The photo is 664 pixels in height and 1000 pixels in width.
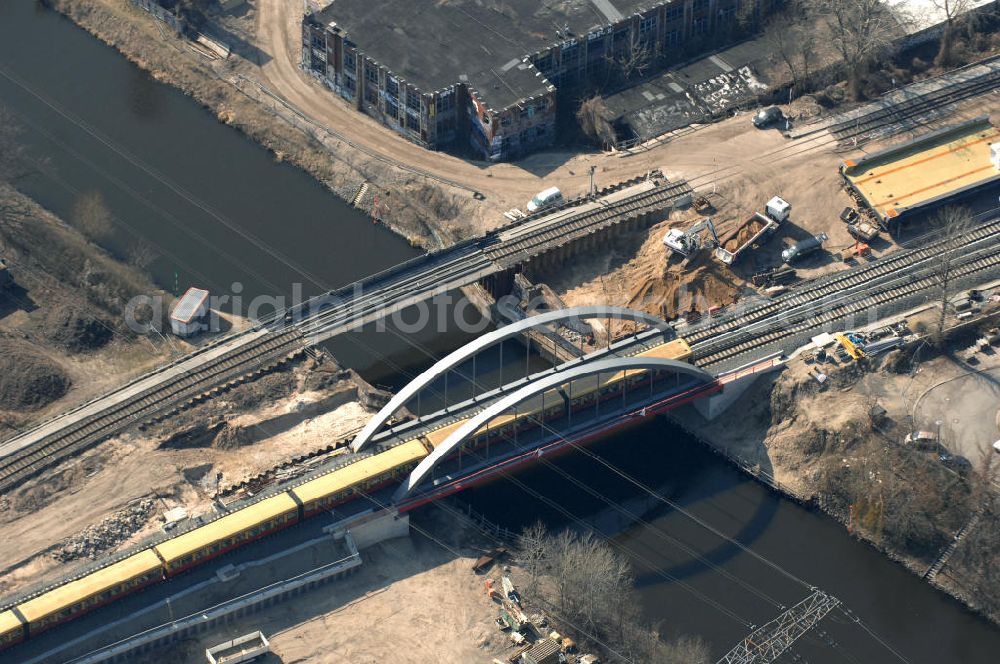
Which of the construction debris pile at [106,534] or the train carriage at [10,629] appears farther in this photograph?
the construction debris pile at [106,534]

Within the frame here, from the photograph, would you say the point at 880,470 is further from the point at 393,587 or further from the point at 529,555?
the point at 393,587

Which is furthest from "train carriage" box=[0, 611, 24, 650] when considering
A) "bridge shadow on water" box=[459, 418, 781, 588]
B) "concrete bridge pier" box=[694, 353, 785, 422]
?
"concrete bridge pier" box=[694, 353, 785, 422]

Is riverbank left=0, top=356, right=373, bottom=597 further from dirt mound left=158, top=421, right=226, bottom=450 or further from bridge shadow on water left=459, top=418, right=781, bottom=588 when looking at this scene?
bridge shadow on water left=459, top=418, right=781, bottom=588

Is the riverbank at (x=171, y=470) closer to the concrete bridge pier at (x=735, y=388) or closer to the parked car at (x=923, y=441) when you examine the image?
the concrete bridge pier at (x=735, y=388)

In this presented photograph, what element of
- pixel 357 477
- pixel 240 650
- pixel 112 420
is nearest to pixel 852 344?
pixel 357 477

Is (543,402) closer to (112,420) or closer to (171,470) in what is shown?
(171,470)

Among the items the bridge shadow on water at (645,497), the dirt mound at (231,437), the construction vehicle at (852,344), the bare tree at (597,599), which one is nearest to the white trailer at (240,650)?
the dirt mound at (231,437)

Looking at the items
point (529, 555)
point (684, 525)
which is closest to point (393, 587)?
point (529, 555)
